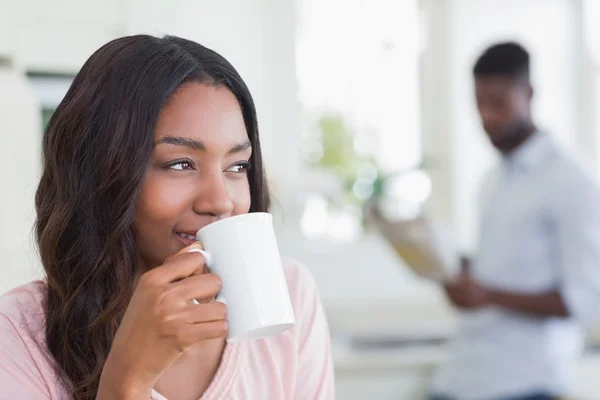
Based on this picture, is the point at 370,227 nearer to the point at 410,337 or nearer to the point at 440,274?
the point at 410,337

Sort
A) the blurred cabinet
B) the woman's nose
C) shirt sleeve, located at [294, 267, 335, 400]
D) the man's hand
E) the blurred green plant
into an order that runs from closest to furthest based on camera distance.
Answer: the woman's nose < shirt sleeve, located at [294, 267, 335, 400] < the blurred cabinet < the man's hand < the blurred green plant

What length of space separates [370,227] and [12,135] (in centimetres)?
221

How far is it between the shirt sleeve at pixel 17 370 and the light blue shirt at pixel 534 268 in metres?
1.48

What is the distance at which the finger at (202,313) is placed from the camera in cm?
75

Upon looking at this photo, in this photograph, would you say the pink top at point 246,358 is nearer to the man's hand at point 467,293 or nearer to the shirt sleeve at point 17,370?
the shirt sleeve at point 17,370

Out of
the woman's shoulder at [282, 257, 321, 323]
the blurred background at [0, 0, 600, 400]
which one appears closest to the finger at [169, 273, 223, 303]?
the woman's shoulder at [282, 257, 321, 323]

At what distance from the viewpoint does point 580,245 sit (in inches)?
79.8

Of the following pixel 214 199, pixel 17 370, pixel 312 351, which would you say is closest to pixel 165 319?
pixel 214 199

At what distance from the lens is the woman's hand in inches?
29.7

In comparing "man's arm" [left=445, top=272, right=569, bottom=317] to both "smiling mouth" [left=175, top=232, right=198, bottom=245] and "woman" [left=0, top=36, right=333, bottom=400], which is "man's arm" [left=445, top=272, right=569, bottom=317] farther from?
"smiling mouth" [left=175, top=232, right=198, bottom=245]

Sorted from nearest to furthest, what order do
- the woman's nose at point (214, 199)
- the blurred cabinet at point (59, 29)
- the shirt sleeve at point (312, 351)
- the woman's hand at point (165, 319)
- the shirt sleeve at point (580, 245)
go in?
the woman's hand at point (165, 319) → the woman's nose at point (214, 199) → the shirt sleeve at point (312, 351) → the blurred cabinet at point (59, 29) → the shirt sleeve at point (580, 245)

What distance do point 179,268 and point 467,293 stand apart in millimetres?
1556

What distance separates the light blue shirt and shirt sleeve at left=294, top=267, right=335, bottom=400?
3.57 feet

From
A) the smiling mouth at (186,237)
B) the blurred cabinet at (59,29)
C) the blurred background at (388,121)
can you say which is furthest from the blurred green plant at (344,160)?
the smiling mouth at (186,237)
